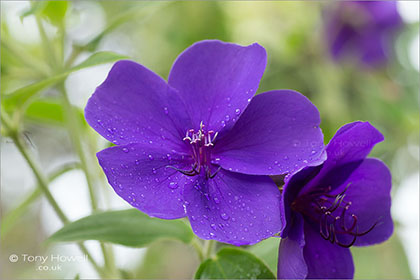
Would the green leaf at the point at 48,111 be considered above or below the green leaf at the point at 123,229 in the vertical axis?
above

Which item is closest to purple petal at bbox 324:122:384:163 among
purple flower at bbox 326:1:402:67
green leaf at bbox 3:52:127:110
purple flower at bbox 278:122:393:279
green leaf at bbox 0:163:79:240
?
purple flower at bbox 278:122:393:279

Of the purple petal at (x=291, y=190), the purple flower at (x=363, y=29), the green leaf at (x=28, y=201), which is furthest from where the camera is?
the purple flower at (x=363, y=29)

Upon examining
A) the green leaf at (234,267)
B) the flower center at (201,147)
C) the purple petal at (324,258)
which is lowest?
the purple petal at (324,258)

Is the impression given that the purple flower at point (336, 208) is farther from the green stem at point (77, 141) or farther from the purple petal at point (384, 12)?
the purple petal at point (384, 12)

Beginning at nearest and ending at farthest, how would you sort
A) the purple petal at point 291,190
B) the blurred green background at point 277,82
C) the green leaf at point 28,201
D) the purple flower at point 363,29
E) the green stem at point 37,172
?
the purple petal at point 291,190
the green stem at point 37,172
the green leaf at point 28,201
the blurred green background at point 277,82
the purple flower at point 363,29

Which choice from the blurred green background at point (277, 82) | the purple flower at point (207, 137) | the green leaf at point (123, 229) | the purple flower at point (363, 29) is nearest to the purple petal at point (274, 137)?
the purple flower at point (207, 137)

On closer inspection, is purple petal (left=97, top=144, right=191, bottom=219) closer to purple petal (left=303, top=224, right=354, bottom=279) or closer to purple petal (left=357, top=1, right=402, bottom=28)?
purple petal (left=303, top=224, right=354, bottom=279)

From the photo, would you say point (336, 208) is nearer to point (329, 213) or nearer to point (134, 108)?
point (329, 213)

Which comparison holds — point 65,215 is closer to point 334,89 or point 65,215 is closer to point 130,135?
point 130,135
